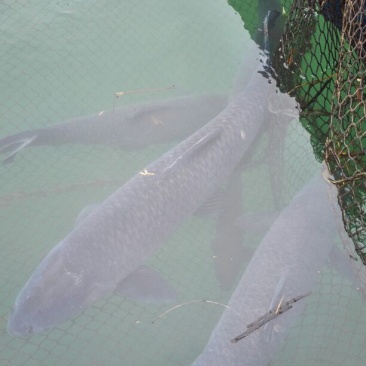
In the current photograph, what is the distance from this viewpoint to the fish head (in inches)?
139

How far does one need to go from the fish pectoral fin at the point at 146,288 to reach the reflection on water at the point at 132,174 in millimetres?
95

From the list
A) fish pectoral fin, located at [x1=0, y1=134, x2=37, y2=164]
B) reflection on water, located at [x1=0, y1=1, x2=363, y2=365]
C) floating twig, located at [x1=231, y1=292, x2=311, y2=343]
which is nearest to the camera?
floating twig, located at [x1=231, y1=292, x2=311, y2=343]

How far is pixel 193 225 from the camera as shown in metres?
4.41

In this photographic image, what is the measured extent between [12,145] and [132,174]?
1.05m

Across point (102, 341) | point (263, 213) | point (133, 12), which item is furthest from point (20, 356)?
point (133, 12)

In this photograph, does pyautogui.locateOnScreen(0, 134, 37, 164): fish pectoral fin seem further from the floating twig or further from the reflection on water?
the floating twig

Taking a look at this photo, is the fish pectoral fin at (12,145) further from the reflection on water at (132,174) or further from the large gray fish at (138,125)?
the reflection on water at (132,174)

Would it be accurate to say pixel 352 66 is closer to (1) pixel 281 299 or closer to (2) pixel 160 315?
(1) pixel 281 299

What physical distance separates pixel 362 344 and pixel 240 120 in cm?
189

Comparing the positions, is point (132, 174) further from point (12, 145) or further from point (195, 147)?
point (12, 145)

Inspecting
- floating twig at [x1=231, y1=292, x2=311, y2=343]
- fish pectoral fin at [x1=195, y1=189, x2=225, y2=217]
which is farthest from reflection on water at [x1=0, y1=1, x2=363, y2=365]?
floating twig at [x1=231, y1=292, x2=311, y2=343]

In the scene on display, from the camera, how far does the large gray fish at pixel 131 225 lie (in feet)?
11.8

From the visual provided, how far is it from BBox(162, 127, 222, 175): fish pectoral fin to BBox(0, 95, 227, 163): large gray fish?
67cm

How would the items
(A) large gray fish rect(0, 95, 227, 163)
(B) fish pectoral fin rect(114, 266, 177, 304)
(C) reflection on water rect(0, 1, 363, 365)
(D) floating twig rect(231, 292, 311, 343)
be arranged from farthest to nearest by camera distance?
(A) large gray fish rect(0, 95, 227, 163), (B) fish pectoral fin rect(114, 266, 177, 304), (C) reflection on water rect(0, 1, 363, 365), (D) floating twig rect(231, 292, 311, 343)
